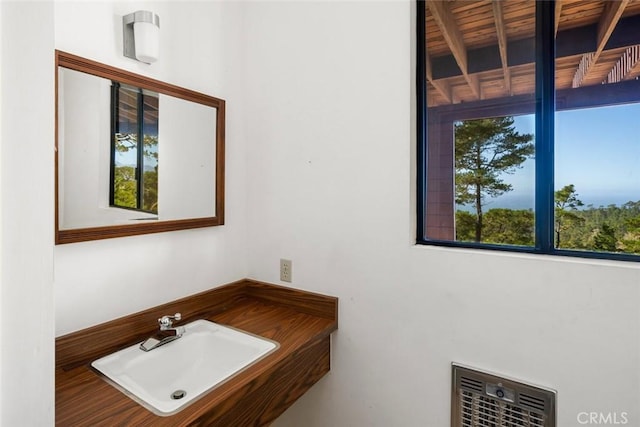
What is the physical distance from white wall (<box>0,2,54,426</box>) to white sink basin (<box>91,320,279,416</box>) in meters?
0.46

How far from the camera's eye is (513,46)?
4.43ft

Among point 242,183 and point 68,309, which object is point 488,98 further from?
point 68,309

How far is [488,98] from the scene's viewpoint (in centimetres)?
140

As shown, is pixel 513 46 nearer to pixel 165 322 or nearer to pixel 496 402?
pixel 496 402

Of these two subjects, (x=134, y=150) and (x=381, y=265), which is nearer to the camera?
(x=134, y=150)

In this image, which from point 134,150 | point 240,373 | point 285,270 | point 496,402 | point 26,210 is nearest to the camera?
point 26,210

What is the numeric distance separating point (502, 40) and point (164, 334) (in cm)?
181

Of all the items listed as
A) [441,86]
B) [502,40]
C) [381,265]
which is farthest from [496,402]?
[502,40]

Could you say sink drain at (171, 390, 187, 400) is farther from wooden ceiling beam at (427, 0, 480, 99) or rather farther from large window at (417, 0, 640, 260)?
wooden ceiling beam at (427, 0, 480, 99)

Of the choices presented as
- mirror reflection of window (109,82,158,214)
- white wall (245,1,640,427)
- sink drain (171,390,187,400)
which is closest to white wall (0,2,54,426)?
sink drain (171,390,187,400)

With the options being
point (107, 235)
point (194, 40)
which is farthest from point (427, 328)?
point (194, 40)

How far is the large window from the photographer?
4.00 feet

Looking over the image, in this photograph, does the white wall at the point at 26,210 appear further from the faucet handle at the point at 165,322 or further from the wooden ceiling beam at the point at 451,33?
the wooden ceiling beam at the point at 451,33

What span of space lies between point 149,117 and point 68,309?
79 cm
